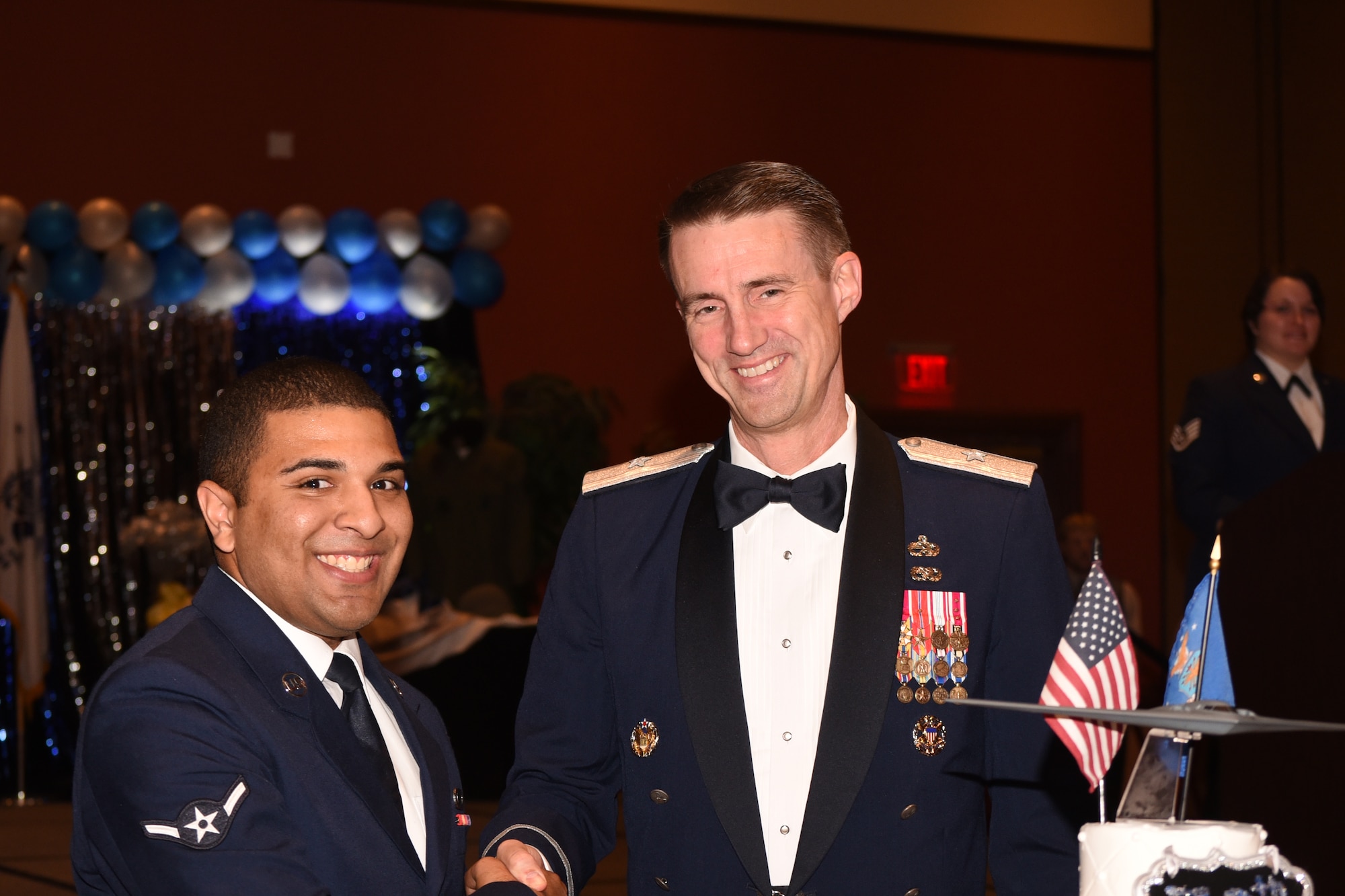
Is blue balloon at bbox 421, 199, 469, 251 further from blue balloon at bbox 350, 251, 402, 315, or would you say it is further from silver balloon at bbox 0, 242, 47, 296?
silver balloon at bbox 0, 242, 47, 296

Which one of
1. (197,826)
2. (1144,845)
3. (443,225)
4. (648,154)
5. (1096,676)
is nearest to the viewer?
(1144,845)

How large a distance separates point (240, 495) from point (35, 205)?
6.92 m

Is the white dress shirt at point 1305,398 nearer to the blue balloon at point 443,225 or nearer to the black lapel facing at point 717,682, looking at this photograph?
the black lapel facing at point 717,682

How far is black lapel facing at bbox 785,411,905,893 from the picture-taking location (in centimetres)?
169

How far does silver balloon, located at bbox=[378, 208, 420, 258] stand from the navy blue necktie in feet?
20.7

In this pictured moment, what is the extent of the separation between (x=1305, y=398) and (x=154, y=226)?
568cm

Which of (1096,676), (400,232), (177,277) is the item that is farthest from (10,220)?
(1096,676)

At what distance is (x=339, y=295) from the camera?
303 inches

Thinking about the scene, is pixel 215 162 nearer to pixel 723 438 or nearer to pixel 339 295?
pixel 339 295

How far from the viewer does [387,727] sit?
185cm

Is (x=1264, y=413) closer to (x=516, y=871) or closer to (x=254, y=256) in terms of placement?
(x=516, y=871)

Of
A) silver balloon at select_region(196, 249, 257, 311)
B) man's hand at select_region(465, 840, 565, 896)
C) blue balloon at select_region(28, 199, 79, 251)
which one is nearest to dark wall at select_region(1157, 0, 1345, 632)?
silver balloon at select_region(196, 249, 257, 311)

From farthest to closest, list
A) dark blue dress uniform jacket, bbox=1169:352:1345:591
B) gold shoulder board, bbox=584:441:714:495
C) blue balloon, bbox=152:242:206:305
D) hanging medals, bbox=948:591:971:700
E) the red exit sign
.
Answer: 1. the red exit sign
2. blue balloon, bbox=152:242:206:305
3. dark blue dress uniform jacket, bbox=1169:352:1345:591
4. gold shoulder board, bbox=584:441:714:495
5. hanging medals, bbox=948:591:971:700

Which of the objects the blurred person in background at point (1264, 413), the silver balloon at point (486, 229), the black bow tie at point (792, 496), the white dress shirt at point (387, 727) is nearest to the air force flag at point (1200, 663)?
the black bow tie at point (792, 496)
